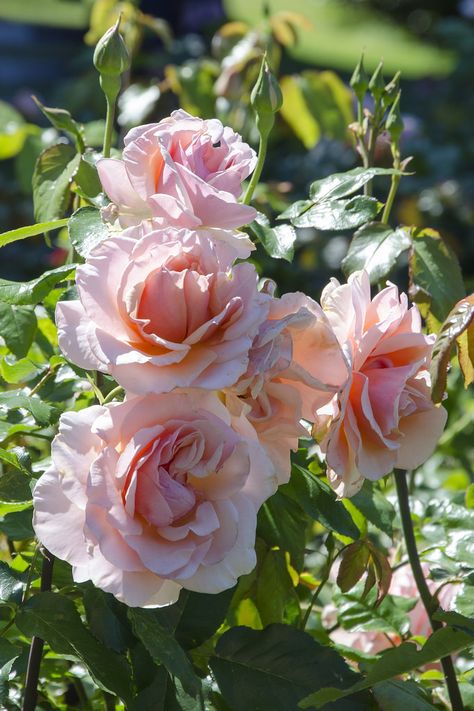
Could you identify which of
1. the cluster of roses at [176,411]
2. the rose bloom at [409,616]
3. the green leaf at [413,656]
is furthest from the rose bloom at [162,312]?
the rose bloom at [409,616]

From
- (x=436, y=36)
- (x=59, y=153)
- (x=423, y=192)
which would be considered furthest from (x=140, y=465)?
(x=436, y=36)

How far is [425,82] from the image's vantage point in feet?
19.6

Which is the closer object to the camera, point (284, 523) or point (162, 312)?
point (162, 312)

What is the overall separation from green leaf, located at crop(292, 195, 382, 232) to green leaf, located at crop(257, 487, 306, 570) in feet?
0.66

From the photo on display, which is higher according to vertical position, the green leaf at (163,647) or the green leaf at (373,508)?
the green leaf at (163,647)

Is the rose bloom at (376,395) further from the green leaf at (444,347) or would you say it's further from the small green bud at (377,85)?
the small green bud at (377,85)

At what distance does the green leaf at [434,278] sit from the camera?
79 cm

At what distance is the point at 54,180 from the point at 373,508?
351mm

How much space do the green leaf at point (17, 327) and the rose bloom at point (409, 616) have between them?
1.35 ft

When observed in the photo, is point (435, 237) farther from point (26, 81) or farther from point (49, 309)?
point (26, 81)

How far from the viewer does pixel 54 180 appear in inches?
31.7

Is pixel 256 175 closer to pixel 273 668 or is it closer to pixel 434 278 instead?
pixel 434 278

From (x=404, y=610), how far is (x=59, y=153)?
1.60 feet

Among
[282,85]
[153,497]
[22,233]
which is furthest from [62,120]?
[282,85]
